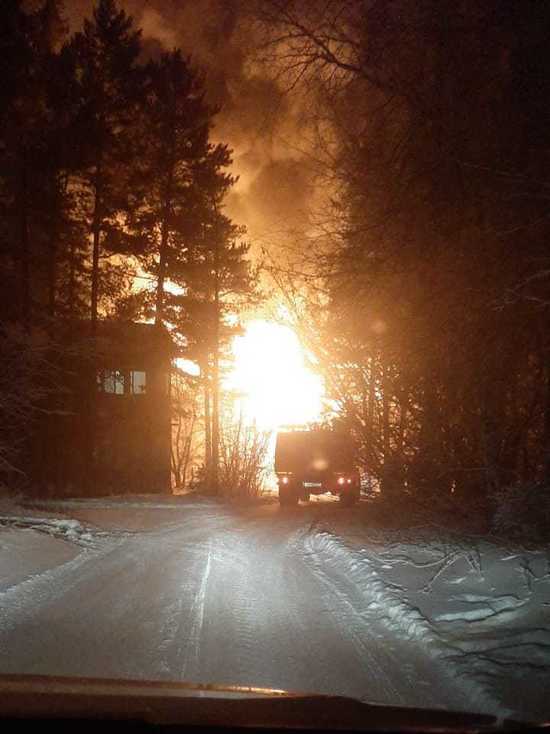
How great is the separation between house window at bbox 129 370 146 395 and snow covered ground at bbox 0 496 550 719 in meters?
22.7

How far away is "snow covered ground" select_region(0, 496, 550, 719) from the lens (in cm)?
580

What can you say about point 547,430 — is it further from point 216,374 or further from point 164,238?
point 216,374

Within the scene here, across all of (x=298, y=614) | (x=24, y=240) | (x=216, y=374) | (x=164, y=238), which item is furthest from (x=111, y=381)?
(x=298, y=614)

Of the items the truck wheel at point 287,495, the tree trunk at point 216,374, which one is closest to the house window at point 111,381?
the tree trunk at point 216,374

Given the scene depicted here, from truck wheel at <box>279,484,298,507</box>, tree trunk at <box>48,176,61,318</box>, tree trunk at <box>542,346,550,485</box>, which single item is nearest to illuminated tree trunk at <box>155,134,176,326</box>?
tree trunk at <box>48,176,61,318</box>

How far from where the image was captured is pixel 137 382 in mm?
37906

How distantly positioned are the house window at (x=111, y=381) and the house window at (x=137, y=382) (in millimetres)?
541

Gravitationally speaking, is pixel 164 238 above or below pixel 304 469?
above

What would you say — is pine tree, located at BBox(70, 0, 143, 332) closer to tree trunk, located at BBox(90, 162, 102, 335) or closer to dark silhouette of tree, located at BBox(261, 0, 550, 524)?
tree trunk, located at BBox(90, 162, 102, 335)

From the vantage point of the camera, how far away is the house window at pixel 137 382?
3744 centimetres

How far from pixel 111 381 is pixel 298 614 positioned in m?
29.6

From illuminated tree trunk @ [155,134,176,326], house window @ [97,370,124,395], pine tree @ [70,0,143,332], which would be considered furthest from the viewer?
illuminated tree trunk @ [155,134,176,326]

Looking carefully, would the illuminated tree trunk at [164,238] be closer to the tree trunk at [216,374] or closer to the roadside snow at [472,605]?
the tree trunk at [216,374]

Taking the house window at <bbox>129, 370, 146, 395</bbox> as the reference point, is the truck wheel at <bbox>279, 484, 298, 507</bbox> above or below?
below
